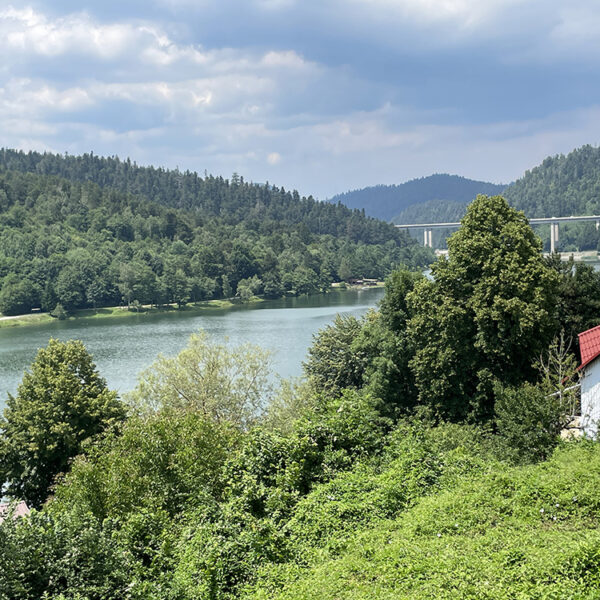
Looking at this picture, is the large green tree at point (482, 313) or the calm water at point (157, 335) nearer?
the large green tree at point (482, 313)

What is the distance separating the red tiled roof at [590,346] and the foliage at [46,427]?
1576 centimetres

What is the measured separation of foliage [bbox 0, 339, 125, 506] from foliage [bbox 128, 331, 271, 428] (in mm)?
2876

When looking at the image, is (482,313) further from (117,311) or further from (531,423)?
(117,311)

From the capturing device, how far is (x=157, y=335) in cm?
6481

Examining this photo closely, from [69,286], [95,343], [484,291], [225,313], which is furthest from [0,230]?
[484,291]

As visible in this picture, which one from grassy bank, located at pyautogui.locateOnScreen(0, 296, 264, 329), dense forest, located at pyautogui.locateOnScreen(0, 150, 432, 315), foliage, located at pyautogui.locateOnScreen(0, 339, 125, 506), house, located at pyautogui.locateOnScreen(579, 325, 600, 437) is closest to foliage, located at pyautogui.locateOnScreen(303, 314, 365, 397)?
foliage, located at pyautogui.locateOnScreen(0, 339, 125, 506)

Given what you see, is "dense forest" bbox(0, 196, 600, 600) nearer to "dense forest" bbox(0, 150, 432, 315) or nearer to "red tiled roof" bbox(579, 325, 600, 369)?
"red tiled roof" bbox(579, 325, 600, 369)

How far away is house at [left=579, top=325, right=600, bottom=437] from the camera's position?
58.7ft

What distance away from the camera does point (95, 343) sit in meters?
59.8

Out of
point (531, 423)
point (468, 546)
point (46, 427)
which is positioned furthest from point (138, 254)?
point (468, 546)

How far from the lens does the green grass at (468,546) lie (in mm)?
6543

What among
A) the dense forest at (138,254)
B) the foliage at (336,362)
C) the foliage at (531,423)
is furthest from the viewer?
the dense forest at (138,254)

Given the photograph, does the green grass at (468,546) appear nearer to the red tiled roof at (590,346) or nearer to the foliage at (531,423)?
the foliage at (531,423)

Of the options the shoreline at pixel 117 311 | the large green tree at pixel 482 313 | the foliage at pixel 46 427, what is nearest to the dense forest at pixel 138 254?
the shoreline at pixel 117 311
